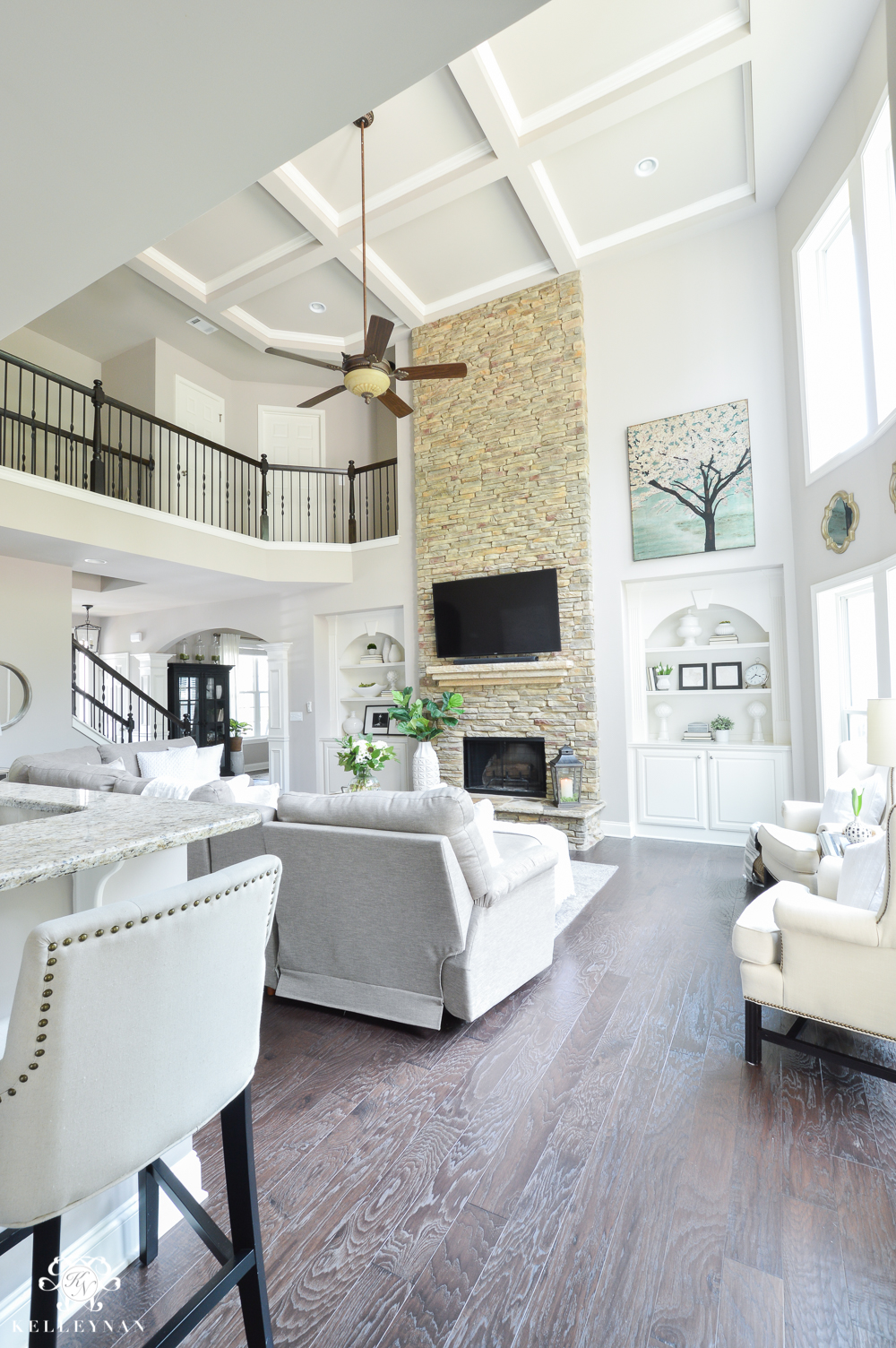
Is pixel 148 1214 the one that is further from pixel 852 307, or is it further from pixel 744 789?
pixel 852 307

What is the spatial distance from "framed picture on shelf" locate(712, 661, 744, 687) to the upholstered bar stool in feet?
17.6

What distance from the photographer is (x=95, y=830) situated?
1259 mm

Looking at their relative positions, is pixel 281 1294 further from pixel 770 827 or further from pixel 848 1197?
pixel 770 827

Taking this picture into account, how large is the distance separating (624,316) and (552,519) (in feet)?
6.53

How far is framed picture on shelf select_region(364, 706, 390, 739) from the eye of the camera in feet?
24.5

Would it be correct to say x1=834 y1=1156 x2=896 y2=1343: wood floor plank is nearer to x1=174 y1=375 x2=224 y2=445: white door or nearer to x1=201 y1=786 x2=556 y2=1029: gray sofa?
x1=201 y1=786 x2=556 y2=1029: gray sofa

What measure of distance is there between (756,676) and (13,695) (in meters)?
7.07

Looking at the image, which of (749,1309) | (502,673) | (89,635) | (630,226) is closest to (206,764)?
(502,673)

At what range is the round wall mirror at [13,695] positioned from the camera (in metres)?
6.20

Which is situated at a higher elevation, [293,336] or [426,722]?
[293,336]

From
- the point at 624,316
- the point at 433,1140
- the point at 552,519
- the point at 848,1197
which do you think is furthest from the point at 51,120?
the point at 624,316

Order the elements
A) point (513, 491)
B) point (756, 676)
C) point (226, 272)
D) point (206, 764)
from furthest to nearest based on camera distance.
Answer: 1. point (513, 491)
2. point (226, 272)
3. point (756, 676)
4. point (206, 764)

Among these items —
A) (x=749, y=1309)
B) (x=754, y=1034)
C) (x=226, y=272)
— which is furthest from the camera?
(x=226, y=272)

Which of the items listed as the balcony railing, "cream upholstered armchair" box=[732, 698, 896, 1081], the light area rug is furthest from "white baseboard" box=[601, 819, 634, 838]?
the balcony railing
